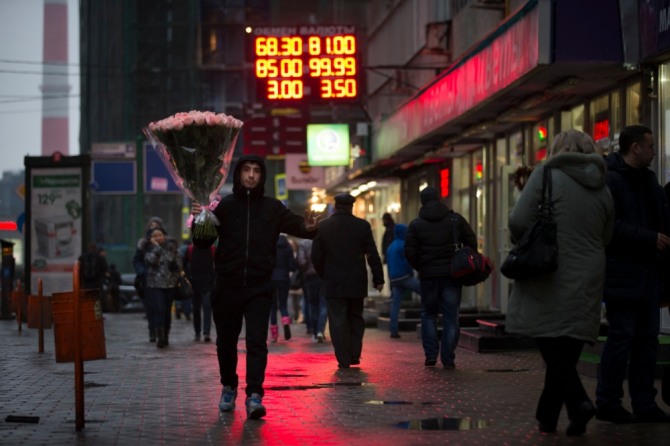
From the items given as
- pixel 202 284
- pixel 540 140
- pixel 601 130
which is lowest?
pixel 202 284

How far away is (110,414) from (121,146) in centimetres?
4509

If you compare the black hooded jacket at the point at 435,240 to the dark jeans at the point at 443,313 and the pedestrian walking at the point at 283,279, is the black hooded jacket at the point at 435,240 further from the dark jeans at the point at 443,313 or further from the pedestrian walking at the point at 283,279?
the pedestrian walking at the point at 283,279

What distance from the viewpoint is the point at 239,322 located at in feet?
33.7

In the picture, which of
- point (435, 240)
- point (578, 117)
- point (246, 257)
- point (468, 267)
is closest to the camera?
point (246, 257)

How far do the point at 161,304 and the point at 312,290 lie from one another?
2.65 meters

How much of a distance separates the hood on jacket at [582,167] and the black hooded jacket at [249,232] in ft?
7.36

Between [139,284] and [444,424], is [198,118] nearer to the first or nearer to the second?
[444,424]

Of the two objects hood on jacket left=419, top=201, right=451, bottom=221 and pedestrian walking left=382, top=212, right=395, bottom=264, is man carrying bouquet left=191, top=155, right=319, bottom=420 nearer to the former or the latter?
hood on jacket left=419, top=201, right=451, bottom=221

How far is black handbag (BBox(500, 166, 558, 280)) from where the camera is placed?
8.22 m

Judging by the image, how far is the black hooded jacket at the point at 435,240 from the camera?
576 inches

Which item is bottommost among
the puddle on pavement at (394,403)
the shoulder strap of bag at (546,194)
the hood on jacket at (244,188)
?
the puddle on pavement at (394,403)

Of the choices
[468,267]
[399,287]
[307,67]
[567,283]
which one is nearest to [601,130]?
[399,287]

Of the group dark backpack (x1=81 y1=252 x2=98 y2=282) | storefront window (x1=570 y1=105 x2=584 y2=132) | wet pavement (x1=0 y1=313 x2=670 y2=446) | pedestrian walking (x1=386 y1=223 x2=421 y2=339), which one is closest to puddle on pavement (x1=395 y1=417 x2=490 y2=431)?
wet pavement (x1=0 y1=313 x2=670 y2=446)

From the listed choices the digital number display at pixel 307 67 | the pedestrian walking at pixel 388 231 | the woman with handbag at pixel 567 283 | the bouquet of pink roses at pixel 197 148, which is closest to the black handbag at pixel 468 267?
the bouquet of pink roses at pixel 197 148
